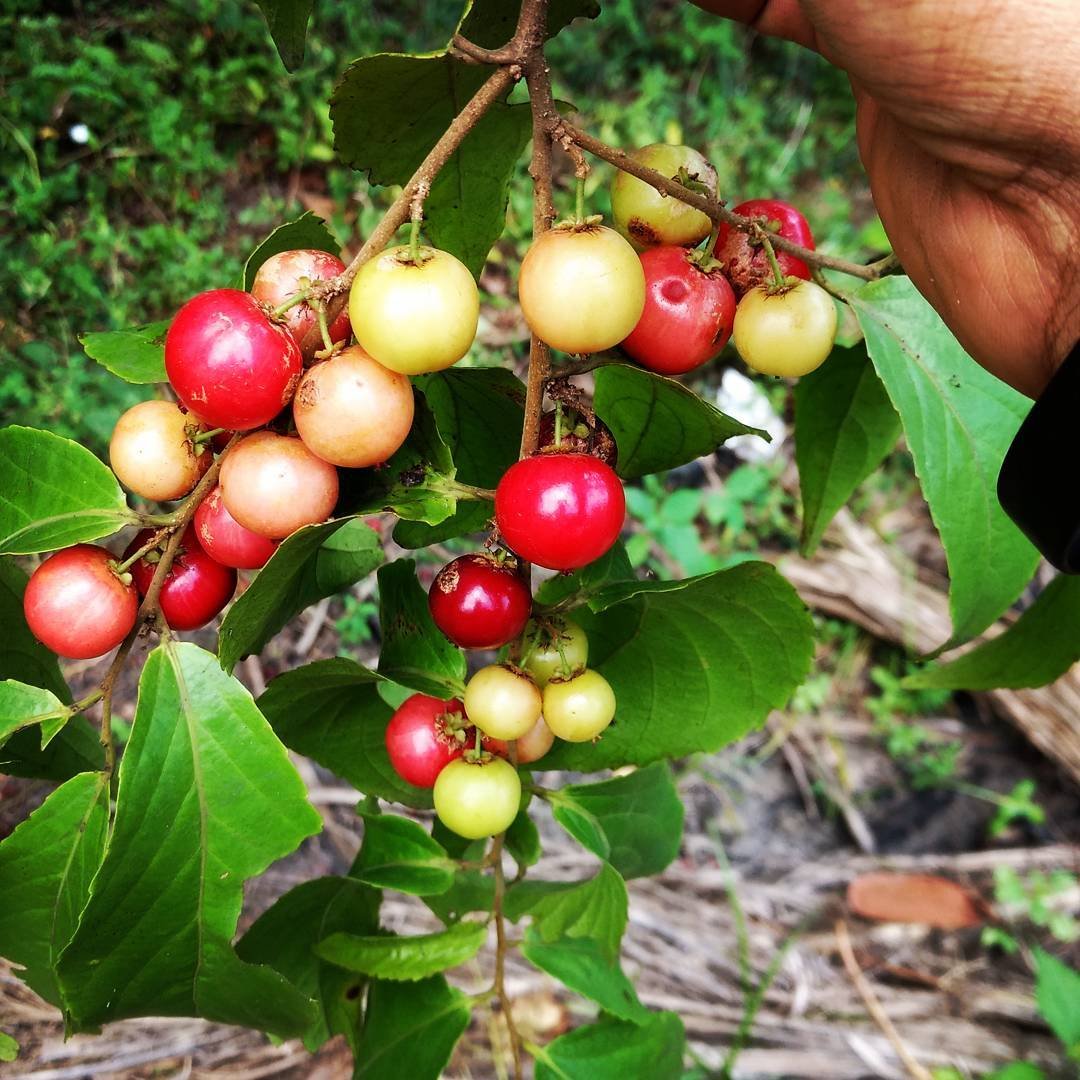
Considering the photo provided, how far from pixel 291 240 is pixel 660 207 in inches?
15.4

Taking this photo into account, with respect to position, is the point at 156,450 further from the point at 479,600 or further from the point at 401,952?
the point at 401,952

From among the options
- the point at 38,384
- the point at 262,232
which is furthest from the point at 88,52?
the point at 38,384

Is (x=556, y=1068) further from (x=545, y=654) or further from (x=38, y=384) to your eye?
(x=38, y=384)

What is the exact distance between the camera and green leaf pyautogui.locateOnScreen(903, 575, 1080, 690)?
4.40 feet

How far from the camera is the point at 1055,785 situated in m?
3.15

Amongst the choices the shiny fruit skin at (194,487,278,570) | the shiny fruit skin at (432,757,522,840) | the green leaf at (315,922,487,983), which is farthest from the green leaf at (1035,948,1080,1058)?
the shiny fruit skin at (194,487,278,570)

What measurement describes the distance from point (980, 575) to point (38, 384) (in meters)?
2.58

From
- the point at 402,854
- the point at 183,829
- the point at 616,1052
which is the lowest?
the point at 616,1052

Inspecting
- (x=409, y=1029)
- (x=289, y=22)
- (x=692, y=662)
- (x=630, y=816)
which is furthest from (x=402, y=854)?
(x=289, y=22)

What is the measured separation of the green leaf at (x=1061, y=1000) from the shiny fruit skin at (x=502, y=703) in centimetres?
189

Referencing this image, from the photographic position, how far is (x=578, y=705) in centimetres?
104

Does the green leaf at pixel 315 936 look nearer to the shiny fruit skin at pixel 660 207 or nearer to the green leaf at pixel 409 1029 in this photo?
the green leaf at pixel 409 1029

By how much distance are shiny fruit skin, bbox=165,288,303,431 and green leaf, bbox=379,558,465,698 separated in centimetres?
38

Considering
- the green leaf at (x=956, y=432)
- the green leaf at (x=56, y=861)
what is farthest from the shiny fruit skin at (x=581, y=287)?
the green leaf at (x=56, y=861)
